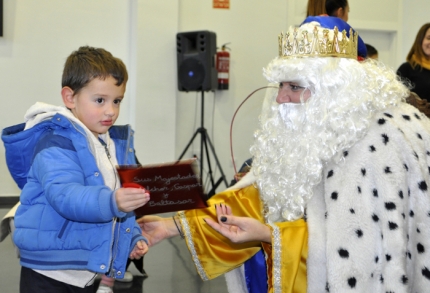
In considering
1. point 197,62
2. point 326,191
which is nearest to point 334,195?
point 326,191

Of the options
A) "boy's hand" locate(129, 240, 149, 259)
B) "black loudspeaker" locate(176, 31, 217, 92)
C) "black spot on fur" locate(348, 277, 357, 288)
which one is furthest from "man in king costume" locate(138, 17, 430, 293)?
"black loudspeaker" locate(176, 31, 217, 92)

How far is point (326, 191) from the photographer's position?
229 centimetres

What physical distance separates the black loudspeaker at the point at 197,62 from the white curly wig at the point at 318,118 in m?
4.82

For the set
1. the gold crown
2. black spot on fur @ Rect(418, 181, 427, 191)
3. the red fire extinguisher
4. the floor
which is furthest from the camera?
the red fire extinguisher

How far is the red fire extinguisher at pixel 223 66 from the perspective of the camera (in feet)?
26.0

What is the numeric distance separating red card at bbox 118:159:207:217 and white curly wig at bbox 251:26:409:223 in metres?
0.52

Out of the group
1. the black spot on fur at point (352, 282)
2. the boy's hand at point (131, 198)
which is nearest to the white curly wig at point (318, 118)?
the black spot on fur at point (352, 282)

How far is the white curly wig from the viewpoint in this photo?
7.71 ft

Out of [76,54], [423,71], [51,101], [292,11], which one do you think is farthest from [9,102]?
[76,54]

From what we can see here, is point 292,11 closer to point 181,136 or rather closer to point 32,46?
point 181,136

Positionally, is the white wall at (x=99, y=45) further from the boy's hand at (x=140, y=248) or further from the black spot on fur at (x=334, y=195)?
the black spot on fur at (x=334, y=195)

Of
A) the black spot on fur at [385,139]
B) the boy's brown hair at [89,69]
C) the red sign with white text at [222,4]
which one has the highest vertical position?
the red sign with white text at [222,4]

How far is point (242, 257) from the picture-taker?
103 inches

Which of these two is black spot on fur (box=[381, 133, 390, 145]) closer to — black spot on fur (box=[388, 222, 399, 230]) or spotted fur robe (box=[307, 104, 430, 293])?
spotted fur robe (box=[307, 104, 430, 293])
